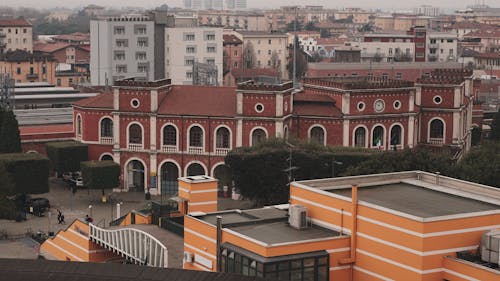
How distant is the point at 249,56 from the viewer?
4951 inches

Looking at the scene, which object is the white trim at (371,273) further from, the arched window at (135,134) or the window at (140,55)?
the window at (140,55)

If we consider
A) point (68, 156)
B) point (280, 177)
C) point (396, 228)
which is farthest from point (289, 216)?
point (68, 156)

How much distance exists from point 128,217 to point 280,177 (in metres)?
10.6

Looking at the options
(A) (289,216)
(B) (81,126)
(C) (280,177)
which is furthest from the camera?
(B) (81,126)

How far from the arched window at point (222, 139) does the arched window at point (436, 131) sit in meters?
10.9

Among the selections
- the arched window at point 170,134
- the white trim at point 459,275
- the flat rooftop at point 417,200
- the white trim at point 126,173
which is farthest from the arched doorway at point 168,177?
the white trim at point 459,275

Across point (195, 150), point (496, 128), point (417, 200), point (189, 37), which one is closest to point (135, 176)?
point (195, 150)

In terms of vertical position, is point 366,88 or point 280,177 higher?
point 366,88

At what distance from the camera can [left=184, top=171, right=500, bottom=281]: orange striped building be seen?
25234mm

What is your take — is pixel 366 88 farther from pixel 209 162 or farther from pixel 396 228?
pixel 396 228

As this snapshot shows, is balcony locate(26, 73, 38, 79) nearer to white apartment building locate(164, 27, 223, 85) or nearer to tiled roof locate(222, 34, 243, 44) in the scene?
white apartment building locate(164, 27, 223, 85)

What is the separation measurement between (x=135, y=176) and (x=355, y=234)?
96.4 feet

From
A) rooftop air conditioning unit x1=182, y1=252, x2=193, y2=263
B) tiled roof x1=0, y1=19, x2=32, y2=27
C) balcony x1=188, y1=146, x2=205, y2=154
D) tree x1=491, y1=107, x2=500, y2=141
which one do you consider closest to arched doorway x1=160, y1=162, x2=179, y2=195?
balcony x1=188, y1=146, x2=205, y2=154

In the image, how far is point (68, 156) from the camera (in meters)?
55.6
